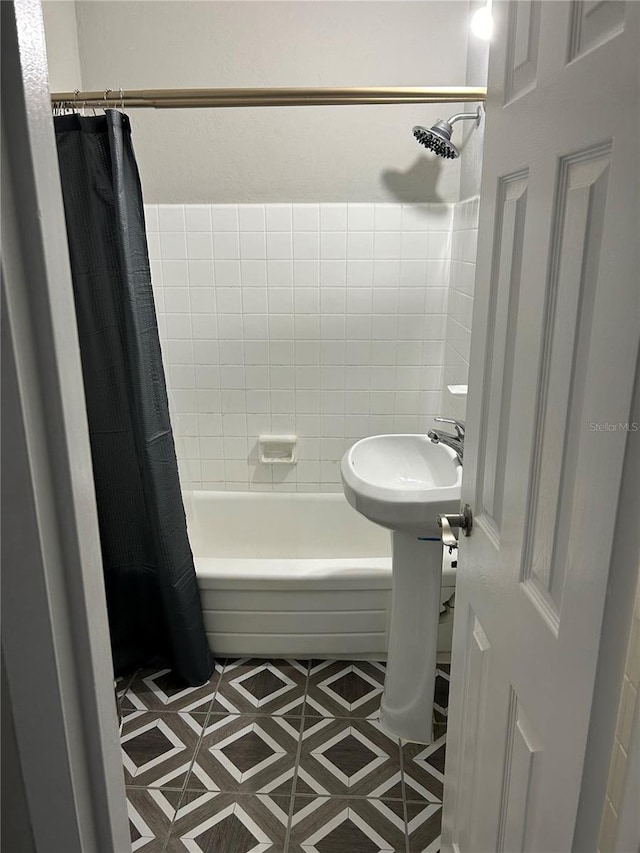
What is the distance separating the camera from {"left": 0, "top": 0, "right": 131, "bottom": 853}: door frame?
540 millimetres

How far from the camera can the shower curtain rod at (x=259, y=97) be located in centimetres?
189

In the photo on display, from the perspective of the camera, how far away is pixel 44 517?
586 millimetres

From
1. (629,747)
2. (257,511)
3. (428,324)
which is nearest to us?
(629,747)

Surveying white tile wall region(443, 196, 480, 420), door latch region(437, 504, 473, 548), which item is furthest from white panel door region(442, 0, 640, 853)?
white tile wall region(443, 196, 480, 420)

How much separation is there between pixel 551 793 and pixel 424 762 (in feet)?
4.07

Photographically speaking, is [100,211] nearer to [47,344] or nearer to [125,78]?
[125,78]

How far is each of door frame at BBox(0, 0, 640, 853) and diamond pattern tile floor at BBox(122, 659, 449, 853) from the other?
1168 mm

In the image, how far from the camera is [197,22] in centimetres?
243

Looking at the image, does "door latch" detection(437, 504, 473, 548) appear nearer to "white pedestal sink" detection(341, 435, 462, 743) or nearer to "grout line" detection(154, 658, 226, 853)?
"white pedestal sink" detection(341, 435, 462, 743)

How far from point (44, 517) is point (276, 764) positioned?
1.64 metres

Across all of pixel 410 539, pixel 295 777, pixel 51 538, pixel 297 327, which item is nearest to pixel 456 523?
pixel 410 539

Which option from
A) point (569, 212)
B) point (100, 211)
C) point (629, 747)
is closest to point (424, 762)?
point (629, 747)

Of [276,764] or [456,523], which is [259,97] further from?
[276,764]

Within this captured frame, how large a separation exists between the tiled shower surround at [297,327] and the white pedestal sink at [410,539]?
510mm
